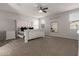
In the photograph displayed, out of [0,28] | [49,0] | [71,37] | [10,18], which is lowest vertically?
[71,37]

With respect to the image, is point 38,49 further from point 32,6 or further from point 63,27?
point 63,27

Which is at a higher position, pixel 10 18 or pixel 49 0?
pixel 10 18

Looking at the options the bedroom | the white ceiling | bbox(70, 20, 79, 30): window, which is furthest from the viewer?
bbox(70, 20, 79, 30): window

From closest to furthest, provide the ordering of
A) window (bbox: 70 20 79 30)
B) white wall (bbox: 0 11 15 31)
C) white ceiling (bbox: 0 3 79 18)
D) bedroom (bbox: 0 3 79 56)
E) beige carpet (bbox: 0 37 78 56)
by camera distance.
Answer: beige carpet (bbox: 0 37 78 56)
white ceiling (bbox: 0 3 79 18)
bedroom (bbox: 0 3 79 56)
window (bbox: 70 20 79 30)
white wall (bbox: 0 11 15 31)

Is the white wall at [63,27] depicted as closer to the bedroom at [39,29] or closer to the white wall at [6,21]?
the bedroom at [39,29]

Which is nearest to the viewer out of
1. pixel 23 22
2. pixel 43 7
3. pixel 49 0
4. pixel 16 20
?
pixel 49 0

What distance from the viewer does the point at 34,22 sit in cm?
798

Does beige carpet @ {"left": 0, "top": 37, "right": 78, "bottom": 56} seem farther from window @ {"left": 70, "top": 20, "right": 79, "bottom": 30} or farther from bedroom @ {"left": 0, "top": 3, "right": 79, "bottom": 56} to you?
window @ {"left": 70, "top": 20, "right": 79, "bottom": 30}

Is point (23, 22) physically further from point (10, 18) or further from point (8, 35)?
point (8, 35)

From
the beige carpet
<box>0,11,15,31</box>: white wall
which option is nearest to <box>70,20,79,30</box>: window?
the beige carpet

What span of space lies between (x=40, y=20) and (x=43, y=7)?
409cm

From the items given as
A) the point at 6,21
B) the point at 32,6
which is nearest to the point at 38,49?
the point at 32,6

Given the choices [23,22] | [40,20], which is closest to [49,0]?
[23,22]

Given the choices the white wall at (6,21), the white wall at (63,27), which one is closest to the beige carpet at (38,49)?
the white wall at (63,27)
